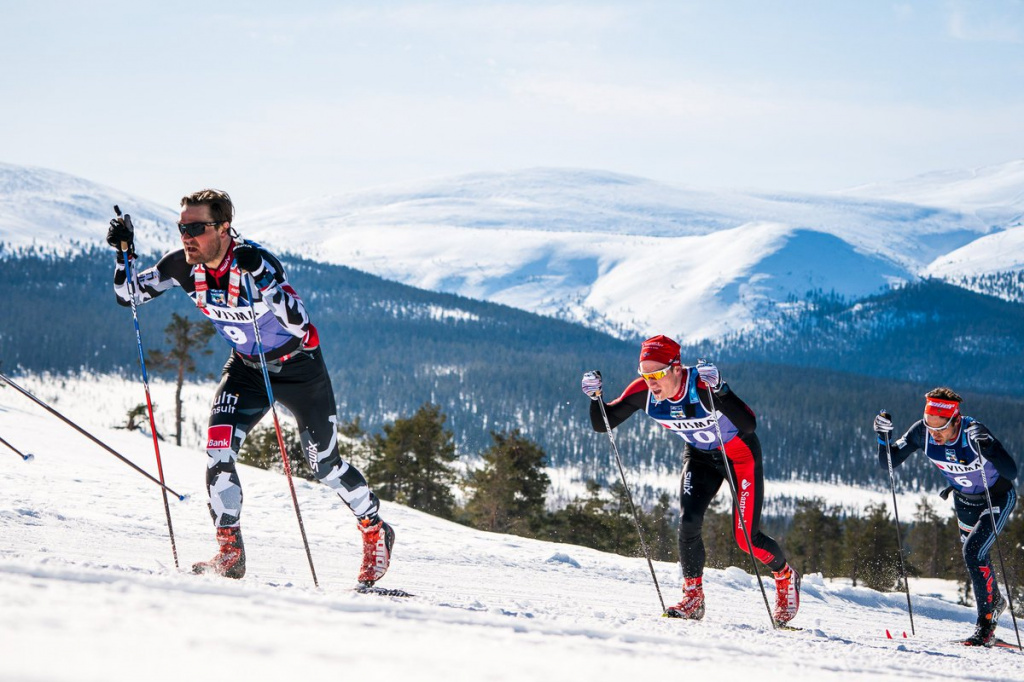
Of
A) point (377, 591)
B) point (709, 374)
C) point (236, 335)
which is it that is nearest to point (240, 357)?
point (236, 335)

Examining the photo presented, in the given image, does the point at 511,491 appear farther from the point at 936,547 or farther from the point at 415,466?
the point at 936,547

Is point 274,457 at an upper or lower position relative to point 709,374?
lower

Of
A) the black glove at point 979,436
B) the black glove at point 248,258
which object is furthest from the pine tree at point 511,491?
the black glove at point 248,258

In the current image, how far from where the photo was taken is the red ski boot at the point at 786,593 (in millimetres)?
8312

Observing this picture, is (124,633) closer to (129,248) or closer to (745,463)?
(129,248)

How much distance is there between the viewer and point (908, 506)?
146000mm

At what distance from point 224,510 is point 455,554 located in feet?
18.9

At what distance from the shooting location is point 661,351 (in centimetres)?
764

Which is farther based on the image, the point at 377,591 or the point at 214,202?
the point at 377,591

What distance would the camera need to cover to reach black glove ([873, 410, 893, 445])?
964 cm

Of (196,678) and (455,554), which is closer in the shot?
(196,678)

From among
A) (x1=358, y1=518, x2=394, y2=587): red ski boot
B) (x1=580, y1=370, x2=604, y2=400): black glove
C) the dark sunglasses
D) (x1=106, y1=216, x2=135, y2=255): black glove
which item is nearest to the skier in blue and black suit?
(x1=580, y1=370, x2=604, y2=400): black glove

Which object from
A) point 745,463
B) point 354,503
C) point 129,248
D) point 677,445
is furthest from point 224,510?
point 677,445

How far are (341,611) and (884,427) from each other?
7.33 m
